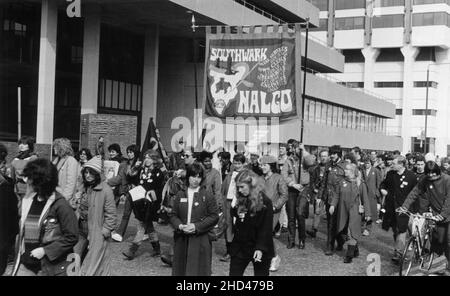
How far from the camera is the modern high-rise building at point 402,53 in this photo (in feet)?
220

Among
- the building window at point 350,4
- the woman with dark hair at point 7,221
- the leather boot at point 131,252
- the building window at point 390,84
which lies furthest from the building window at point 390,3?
the woman with dark hair at point 7,221

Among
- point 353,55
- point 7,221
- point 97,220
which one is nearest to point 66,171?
point 97,220

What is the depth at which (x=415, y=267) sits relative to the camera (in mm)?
9414

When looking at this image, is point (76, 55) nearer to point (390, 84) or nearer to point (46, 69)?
point (46, 69)

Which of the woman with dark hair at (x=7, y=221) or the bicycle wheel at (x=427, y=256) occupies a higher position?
the woman with dark hair at (x=7, y=221)

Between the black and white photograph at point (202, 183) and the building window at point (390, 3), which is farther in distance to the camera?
the building window at point (390, 3)

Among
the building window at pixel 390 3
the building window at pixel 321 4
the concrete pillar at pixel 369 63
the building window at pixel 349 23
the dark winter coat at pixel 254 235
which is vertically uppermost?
the building window at pixel 390 3

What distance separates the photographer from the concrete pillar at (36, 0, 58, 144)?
25.5 metres

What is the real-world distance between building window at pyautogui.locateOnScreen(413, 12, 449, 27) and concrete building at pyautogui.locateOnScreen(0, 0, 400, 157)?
3131 cm

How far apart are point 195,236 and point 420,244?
13.5ft

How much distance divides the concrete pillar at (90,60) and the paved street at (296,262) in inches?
598

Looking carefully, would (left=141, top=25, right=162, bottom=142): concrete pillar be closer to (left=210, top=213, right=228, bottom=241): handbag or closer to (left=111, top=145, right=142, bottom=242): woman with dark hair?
(left=111, top=145, right=142, bottom=242): woman with dark hair

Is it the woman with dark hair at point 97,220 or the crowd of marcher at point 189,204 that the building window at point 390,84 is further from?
the woman with dark hair at point 97,220
